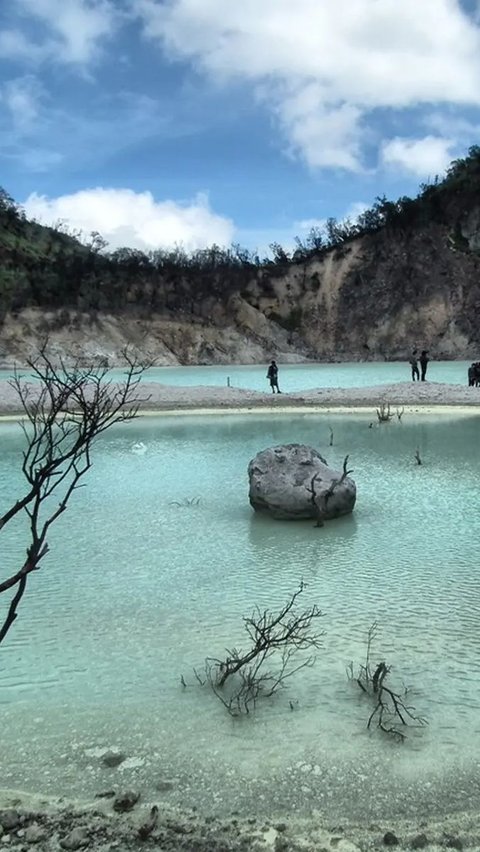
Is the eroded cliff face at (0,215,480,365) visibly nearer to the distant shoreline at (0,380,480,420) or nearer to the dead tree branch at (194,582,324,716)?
the distant shoreline at (0,380,480,420)

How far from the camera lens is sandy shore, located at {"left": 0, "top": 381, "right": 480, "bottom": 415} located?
1179 inches

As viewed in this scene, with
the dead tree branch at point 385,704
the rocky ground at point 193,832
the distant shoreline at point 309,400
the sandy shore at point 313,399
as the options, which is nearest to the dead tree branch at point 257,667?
the dead tree branch at point 385,704

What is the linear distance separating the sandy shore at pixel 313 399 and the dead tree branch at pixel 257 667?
74.7 ft

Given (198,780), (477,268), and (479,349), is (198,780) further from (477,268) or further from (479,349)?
(477,268)

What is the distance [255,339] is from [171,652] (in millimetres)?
75389

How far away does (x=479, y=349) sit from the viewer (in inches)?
2926

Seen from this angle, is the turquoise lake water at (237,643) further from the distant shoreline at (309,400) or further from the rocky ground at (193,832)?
the distant shoreline at (309,400)

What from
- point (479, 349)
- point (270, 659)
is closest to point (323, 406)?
point (270, 659)

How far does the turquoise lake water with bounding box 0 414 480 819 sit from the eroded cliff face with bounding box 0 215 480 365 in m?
61.0

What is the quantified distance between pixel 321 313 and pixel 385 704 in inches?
3205

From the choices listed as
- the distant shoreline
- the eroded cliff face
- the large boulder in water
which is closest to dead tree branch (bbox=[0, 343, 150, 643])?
the large boulder in water

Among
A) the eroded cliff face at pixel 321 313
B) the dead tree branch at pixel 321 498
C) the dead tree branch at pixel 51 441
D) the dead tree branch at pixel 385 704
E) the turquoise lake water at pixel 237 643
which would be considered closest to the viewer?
the dead tree branch at pixel 51 441

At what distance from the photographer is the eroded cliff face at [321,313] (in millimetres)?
74938

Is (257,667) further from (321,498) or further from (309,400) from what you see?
(309,400)
